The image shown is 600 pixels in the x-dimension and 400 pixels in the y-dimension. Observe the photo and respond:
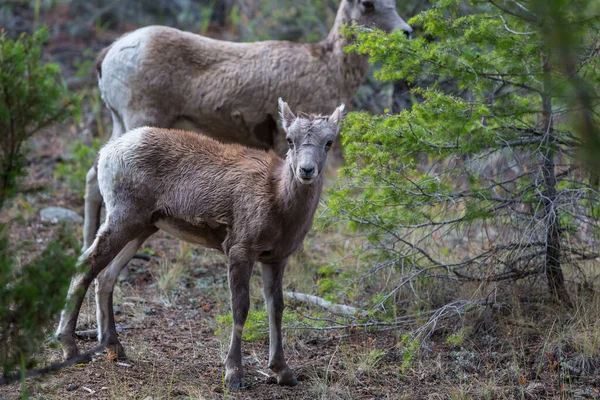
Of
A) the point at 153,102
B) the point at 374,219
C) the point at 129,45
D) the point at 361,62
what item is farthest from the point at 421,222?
the point at 129,45

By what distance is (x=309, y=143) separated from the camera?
18.1 feet

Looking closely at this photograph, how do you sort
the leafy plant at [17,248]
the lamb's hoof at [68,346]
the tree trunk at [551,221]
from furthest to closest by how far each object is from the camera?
the tree trunk at [551,221] < the lamb's hoof at [68,346] < the leafy plant at [17,248]

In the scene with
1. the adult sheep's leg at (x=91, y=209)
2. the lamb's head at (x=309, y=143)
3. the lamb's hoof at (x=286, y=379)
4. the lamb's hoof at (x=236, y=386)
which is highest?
the lamb's head at (x=309, y=143)

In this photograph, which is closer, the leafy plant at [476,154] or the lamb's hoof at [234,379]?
the lamb's hoof at [234,379]

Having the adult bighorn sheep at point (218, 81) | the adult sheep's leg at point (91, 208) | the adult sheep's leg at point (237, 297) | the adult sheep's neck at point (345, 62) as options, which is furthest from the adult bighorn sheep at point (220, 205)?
the adult sheep's neck at point (345, 62)

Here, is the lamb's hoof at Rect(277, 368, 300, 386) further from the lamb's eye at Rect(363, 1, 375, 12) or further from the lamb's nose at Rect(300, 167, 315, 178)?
the lamb's eye at Rect(363, 1, 375, 12)

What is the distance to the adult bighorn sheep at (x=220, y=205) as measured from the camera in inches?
220

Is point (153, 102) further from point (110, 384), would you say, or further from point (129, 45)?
point (110, 384)

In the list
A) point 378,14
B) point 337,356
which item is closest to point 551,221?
point 337,356

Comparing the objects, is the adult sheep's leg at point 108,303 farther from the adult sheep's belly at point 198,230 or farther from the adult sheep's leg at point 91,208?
the adult sheep's leg at point 91,208

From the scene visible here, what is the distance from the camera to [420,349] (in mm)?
6312

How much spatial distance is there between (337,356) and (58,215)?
5.58m

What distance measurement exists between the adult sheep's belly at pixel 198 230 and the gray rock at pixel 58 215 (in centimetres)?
460

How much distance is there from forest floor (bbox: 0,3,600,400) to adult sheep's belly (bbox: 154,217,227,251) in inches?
31.0
